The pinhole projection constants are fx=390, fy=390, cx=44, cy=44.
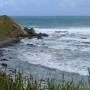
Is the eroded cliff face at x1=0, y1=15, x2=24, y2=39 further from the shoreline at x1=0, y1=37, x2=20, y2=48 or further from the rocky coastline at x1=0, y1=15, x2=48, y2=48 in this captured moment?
the shoreline at x1=0, y1=37, x2=20, y2=48

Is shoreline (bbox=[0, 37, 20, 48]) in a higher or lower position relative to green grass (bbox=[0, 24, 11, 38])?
lower

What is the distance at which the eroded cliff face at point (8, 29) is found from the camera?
51991 mm

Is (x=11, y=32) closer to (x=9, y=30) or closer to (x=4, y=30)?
(x=9, y=30)

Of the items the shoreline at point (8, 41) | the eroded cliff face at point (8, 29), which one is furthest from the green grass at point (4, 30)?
the shoreline at point (8, 41)

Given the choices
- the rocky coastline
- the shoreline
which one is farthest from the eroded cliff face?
the shoreline

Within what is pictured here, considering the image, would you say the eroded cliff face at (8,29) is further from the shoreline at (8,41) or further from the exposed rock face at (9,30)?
the shoreline at (8,41)

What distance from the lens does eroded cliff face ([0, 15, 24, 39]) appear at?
2047 inches

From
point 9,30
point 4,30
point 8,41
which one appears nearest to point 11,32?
point 9,30

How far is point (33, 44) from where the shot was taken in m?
49.8

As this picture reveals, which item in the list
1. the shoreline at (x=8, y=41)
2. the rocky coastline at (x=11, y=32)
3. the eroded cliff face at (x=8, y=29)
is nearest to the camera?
the shoreline at (x=8, y=41)

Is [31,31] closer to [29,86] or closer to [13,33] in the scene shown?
[13,33]

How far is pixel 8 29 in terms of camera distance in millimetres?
53344

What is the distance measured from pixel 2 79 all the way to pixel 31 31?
51.8m

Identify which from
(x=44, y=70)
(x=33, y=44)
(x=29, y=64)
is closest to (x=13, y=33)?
(x=33, y=44)
